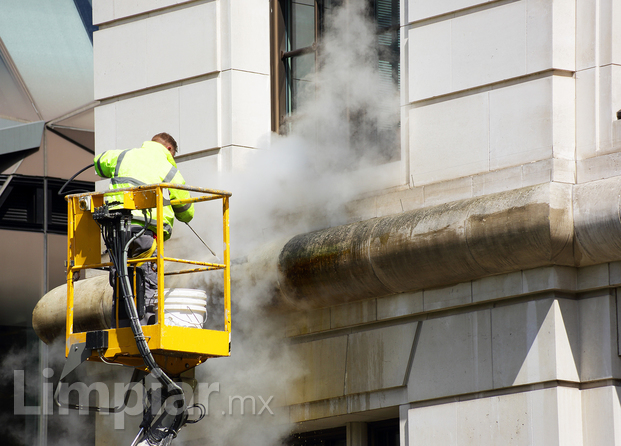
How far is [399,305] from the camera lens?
9.17 metres

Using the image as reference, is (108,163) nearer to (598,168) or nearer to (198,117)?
(198,117)

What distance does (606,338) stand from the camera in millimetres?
7965

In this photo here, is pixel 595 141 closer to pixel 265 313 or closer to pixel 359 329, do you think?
pixel 359 329

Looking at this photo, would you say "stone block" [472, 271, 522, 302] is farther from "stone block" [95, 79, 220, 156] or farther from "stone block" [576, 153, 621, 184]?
"stone block" [95, 79, 220, 156]

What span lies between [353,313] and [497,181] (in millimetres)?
1769

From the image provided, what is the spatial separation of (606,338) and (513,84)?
6.96 ft

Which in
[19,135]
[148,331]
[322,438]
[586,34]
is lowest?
[322,438]

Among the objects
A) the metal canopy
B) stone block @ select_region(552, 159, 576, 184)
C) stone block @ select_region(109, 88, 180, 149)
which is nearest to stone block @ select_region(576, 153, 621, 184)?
stone block @ select_region(552, 159, 576, 184)

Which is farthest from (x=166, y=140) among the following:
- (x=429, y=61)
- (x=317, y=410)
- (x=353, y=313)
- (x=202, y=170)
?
(x=317, y=410)

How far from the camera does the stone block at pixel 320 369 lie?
9.62m

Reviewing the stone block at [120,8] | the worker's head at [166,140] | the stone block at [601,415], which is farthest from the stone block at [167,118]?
the stone block at [601,415]

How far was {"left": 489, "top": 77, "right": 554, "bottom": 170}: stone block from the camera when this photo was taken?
8.48 metres

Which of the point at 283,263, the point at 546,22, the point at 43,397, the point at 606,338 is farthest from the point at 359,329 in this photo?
the point at 43,397

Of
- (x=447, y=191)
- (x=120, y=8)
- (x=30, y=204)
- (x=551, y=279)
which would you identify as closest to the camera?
(x=551, y=279)
